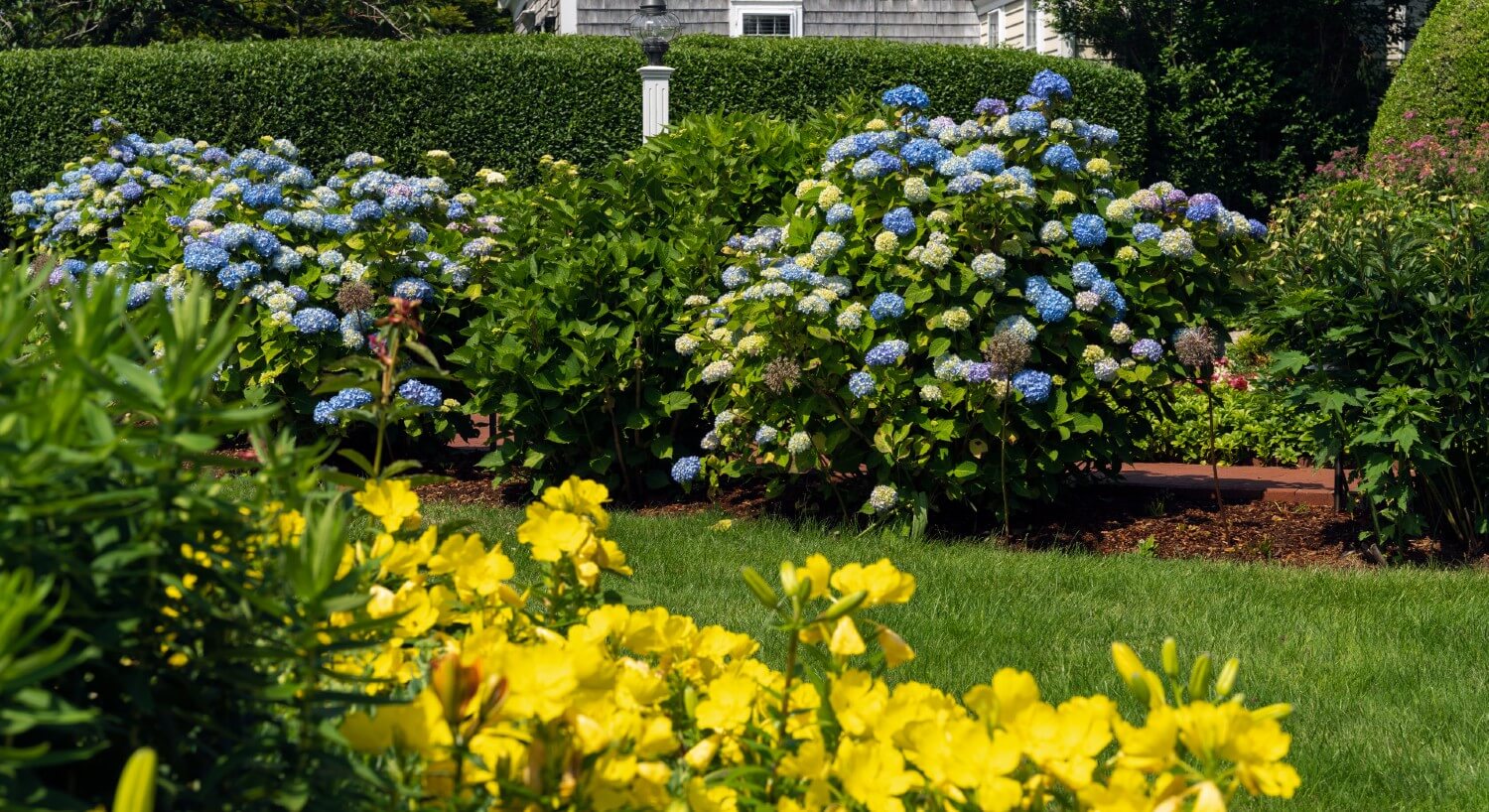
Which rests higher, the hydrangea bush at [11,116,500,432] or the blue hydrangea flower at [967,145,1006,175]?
the blue hydrangea flower at [967,145,1006,175]

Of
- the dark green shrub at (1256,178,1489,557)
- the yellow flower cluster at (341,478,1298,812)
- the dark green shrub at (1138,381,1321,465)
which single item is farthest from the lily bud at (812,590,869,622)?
the dark green shrub at (1138,381,1321,465)

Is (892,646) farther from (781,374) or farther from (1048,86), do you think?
Answer: (1048,86)

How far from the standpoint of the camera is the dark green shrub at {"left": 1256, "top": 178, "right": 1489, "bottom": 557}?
449 cm

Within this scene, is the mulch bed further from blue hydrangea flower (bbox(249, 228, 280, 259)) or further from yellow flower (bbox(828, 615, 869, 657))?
yellow flower (bbox(828, 615, 869, 657))

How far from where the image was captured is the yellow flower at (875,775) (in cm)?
111

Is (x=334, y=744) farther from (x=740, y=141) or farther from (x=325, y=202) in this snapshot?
(x=325, y=202)

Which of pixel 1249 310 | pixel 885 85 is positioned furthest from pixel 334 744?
pixel 885 85

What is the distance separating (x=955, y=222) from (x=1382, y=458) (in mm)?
1653

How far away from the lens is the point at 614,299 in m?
5.57

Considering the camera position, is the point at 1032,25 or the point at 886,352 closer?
the point at 886,352

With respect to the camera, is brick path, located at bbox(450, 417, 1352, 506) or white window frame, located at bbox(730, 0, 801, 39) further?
white window frame, located at bbox(730, 0, 801, 39)

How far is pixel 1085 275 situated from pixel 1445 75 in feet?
29.6

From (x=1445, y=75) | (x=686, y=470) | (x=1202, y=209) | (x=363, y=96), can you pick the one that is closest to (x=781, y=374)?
(x=686, y=470)

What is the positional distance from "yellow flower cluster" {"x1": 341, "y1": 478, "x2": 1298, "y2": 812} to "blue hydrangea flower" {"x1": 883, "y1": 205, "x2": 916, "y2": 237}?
3.47 m
